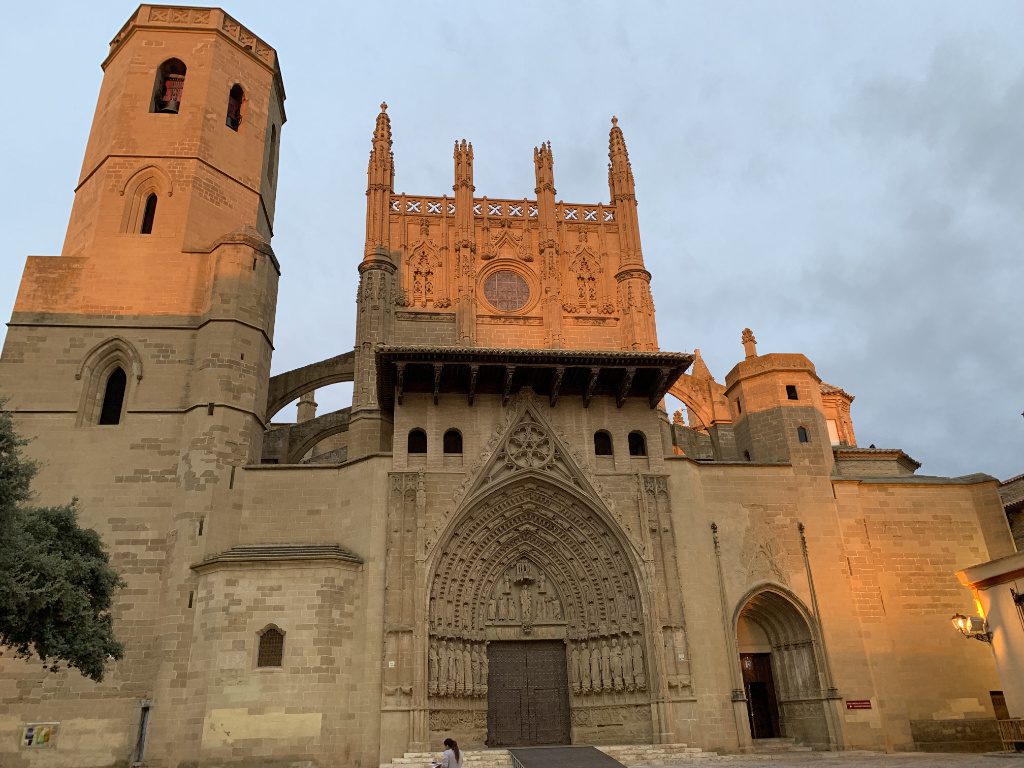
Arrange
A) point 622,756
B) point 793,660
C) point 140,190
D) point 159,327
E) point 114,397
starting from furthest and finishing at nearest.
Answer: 1. point 140,190
2. point 159,327
3. point 114,397
4. point 793,660
5. point 622,756

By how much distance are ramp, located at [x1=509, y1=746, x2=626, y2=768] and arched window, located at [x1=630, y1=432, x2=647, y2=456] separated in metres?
6.51

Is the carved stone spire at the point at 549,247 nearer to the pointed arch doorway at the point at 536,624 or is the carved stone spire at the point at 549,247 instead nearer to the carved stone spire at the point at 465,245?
the carved stone spire at the point at 465,245

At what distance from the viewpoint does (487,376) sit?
16.9 meters

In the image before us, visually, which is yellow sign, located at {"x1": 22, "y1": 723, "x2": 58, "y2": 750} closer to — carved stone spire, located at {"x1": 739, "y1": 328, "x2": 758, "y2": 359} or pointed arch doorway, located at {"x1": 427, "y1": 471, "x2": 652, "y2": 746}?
pointed arch doorway, located at {"x1": 427, "y1": 471, "x2": 652, "y2": 746}

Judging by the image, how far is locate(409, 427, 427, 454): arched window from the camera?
1673 cm

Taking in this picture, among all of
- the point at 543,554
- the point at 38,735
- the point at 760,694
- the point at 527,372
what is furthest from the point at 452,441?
the point at 38,735

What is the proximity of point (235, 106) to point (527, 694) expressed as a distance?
707 inches

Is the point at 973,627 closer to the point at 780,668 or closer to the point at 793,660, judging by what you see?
the point at 793,660

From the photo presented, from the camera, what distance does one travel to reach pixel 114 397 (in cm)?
1730

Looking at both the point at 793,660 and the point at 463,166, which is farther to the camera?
the point at 463,166

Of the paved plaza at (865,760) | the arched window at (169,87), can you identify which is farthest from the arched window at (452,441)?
the arched window at (169,87)

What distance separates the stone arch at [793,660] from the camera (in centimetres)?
1558

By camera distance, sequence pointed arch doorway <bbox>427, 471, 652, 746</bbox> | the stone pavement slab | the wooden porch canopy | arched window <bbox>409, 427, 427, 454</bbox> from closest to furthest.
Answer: the stone pavement slab, pointed arch doorway <bbox>427, 471, 652, 746</bbox>, the wooden porch canopy, arched window <bbox>409, 427, 427, 454</bbox>

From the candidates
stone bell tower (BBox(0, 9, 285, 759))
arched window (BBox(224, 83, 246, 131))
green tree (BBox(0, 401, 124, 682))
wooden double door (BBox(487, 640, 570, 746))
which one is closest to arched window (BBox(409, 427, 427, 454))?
stone bell tower (BBox(0, 9, 285, 759))
